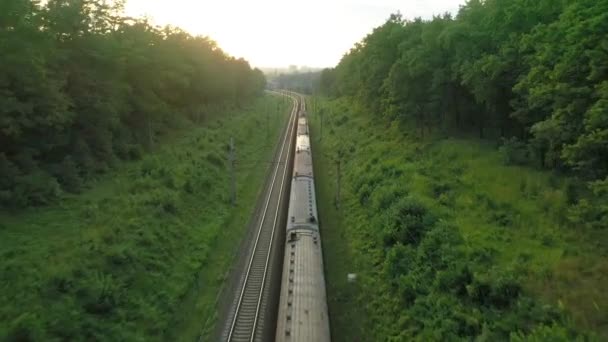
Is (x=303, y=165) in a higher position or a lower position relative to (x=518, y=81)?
lower

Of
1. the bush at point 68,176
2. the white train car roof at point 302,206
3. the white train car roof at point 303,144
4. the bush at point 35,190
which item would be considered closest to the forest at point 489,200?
the white train car roof at point 302,206

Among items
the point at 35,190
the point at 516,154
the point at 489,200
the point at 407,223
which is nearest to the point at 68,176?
the point at 35,190

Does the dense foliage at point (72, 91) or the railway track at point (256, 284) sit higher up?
the dense foliage at point (72, 91)

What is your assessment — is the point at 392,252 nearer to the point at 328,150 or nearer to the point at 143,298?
the point at 143,298

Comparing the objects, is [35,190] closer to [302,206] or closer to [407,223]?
[302,206]

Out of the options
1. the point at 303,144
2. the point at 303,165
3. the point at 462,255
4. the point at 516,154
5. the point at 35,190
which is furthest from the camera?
the point at 303,144

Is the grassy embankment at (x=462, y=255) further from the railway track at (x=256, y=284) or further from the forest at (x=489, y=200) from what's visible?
the railway track at (x=256, y=284)

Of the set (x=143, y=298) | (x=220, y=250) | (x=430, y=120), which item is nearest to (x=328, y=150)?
(x=430, y=120)
